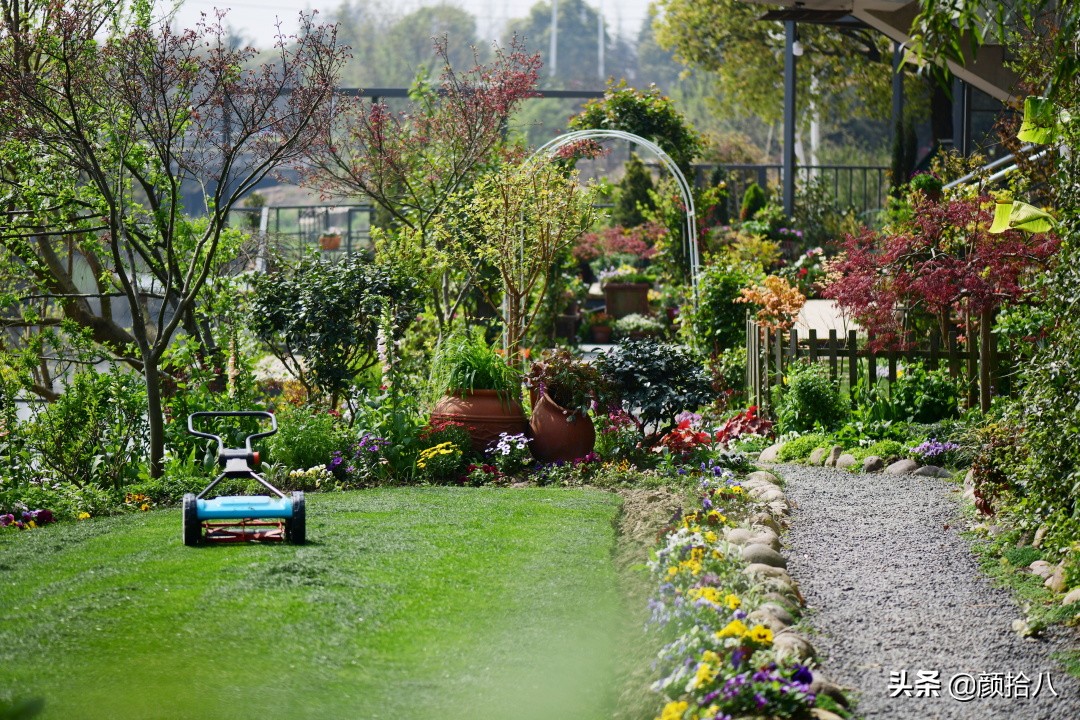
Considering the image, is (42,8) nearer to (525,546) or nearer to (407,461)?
(407,461)

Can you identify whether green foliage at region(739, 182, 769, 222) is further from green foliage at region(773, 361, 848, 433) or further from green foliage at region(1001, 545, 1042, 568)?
green foliage at region(1001, 545, 1042, 568)

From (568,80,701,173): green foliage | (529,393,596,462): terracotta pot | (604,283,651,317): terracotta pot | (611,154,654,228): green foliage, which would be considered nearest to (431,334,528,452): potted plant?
(529,393,596,462): terracotta pot

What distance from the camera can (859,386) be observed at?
28.2 ft

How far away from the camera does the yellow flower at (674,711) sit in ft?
9.62

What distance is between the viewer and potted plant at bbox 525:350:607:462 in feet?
24.2

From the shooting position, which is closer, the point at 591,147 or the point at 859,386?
the point at 859,386

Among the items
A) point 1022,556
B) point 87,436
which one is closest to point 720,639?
point 1022,556

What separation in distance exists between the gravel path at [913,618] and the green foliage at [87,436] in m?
3.96

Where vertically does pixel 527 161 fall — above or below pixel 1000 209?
above

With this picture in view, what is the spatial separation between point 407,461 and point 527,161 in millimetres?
3596

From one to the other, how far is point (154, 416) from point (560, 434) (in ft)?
8.24

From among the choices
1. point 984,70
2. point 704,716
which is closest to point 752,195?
point 984,70

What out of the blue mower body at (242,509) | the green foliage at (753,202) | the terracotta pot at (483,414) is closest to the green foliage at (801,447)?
the terracotta pot at (483,414)

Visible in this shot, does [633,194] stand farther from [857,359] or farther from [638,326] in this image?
[857,359]
